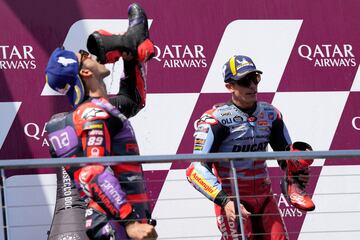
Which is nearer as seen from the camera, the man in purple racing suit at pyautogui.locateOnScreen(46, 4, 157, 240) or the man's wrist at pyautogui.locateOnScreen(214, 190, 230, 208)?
the man in purple racing suit at pyautogui.locateOnScreen(46, 4, 157, 240)

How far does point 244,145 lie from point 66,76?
93cm

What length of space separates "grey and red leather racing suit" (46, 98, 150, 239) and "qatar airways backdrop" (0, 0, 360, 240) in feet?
4.35

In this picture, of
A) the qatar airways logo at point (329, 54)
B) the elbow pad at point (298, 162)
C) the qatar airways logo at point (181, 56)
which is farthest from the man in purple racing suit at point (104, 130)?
the qatar airways logo at point (329, 54)

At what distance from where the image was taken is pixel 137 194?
14.6 ft

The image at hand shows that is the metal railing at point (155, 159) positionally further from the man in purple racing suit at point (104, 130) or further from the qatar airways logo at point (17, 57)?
the qatar airways logo at point (17, 57)

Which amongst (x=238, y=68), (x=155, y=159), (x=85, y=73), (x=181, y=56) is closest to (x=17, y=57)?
(x=181, y=56)

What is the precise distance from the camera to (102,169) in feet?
13.7

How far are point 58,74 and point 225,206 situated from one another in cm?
86

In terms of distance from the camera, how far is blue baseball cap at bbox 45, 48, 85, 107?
445 cm

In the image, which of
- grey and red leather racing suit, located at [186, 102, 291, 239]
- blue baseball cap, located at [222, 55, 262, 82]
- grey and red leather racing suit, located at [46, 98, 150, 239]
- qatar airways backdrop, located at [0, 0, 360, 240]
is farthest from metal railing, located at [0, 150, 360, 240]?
qatar airways backdrop, located at [0, 0, 360, 240]

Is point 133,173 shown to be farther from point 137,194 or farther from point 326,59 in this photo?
point 326,59

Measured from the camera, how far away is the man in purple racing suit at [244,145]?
4941 mm

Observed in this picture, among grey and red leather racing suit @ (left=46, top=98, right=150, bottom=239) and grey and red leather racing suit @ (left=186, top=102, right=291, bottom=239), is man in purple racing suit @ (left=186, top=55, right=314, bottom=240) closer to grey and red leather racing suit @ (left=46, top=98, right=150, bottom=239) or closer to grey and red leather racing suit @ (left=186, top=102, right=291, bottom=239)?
grey and red leather racing suit @ (left=186, top=102, right=291, bottom=239)

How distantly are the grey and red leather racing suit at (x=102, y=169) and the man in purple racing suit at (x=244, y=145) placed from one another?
526 millimetres
